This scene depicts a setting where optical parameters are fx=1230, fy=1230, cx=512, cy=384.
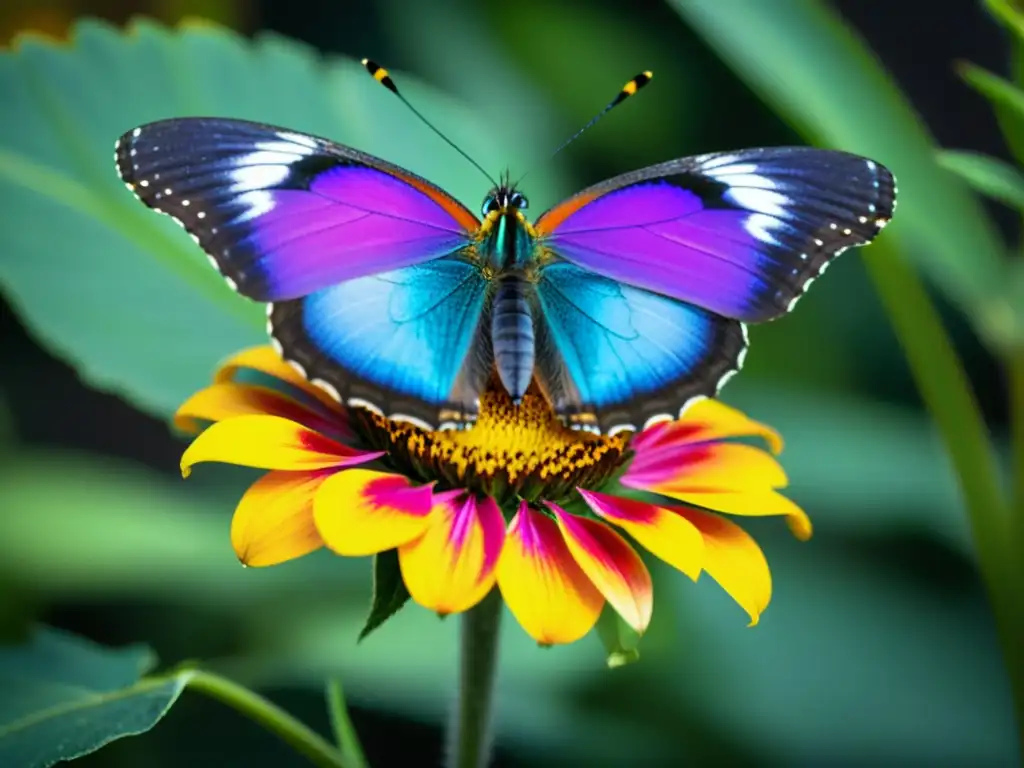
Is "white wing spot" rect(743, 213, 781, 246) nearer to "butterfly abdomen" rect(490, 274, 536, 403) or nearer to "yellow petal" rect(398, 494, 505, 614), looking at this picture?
"butterfly abdomen" rect(490, 274, 536, 403)

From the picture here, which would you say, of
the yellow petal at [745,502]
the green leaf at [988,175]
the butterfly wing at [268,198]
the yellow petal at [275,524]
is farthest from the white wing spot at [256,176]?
the green leaf at [988,175]

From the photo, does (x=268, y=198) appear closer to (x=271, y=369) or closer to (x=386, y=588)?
(x=271, y=369)

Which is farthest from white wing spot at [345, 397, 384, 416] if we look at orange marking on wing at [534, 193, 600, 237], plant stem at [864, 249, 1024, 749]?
plant stem at [864, 249, 1024, 749]

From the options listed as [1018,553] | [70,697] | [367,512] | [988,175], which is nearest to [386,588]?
[367,512]

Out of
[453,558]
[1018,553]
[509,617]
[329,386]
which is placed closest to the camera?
[453,558]

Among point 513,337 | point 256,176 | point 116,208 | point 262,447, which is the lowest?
point 262,447

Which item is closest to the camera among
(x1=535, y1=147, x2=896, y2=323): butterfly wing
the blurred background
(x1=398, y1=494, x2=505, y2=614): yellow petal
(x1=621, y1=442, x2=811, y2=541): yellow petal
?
(x1=398, y1=494, x2=505, y2=614): yellow petal
